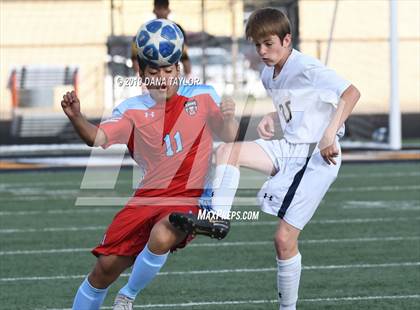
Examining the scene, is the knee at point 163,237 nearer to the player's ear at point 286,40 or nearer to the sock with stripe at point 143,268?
the sock with stripe at point 143,268

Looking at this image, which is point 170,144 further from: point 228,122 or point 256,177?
point 256,177

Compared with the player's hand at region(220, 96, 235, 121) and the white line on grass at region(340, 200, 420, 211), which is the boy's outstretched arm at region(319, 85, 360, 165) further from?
the white line on grass at region(340, 200, 420, 211)

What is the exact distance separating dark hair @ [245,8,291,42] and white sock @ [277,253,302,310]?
118 centimetres

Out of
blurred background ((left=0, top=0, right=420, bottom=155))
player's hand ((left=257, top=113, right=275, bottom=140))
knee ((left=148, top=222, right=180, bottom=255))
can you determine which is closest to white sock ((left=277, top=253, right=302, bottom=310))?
player's hand ((left=257, top=113, right=275, bottom=140))

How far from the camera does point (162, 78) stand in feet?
18.1

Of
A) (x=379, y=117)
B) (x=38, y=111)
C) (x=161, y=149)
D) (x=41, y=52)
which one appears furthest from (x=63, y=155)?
(x=161, y=149)

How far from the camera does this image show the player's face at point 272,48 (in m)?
5.99

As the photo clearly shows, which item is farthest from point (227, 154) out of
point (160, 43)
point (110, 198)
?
point (110, 198)

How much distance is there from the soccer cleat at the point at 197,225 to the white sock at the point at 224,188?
0.25 meters

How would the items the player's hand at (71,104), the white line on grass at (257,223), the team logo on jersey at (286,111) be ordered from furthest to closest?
the white line on grass at (257,223)
the team logo on jersey at (286,111)
the player's hand at (71,104)

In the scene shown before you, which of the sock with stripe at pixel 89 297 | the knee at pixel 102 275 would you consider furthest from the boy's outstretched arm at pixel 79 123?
the sock with stripe at pixel 89 297

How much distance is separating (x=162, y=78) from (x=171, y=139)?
0.32 m

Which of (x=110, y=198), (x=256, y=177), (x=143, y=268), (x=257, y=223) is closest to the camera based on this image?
(x=143, y=268)

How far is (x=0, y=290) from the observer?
24.0ft
